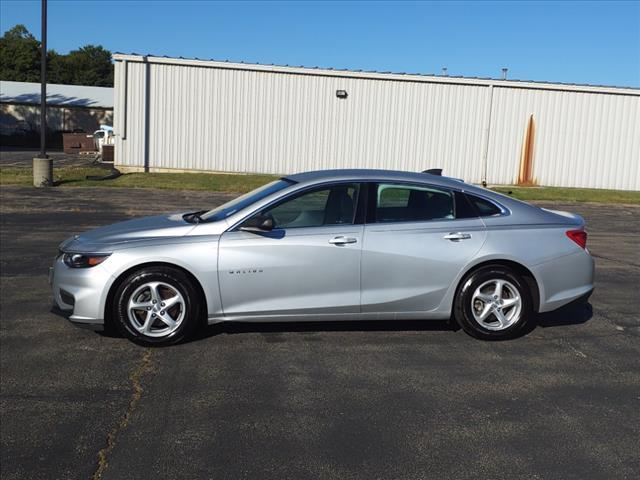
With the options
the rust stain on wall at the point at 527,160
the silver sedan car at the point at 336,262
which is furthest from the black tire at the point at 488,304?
the rust stain on wall at the point at 527,160

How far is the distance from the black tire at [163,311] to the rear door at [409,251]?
57.8 inches

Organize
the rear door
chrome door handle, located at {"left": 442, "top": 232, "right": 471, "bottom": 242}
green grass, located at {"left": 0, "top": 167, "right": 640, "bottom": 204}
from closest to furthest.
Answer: the rear door, chrome door handle, located at {"left": 442, "top": 232, "right": 471, "bottom": 242}, green grass, located at {"left": 0, "top": 167, "right": 640, "bottom": 204}

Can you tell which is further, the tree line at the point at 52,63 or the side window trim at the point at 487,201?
the tree line at the point at 52,63

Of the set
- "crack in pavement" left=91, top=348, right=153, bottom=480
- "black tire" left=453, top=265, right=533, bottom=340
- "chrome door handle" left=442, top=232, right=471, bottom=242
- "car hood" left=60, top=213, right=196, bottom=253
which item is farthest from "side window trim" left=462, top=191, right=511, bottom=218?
"crack in pavement" left=91, top=348, right=153, bottom=480

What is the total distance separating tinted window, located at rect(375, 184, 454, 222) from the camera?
250 inches

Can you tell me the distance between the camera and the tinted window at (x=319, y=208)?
20.4 ft

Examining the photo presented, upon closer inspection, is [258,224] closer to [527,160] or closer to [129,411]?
[129,411]

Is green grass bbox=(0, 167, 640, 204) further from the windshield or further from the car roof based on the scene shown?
the car roof

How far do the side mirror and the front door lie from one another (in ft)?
0.16

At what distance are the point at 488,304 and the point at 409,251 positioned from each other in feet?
2.83

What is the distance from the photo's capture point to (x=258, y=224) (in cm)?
597

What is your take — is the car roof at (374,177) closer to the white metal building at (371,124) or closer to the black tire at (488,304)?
the black tire at (488,304)

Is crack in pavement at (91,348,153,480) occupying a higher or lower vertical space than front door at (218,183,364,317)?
lower

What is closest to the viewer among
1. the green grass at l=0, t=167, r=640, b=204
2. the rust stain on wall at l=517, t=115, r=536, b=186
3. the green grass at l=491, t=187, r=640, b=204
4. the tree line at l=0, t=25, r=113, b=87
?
the green grass at l=0, t=167, r=640, b=204
